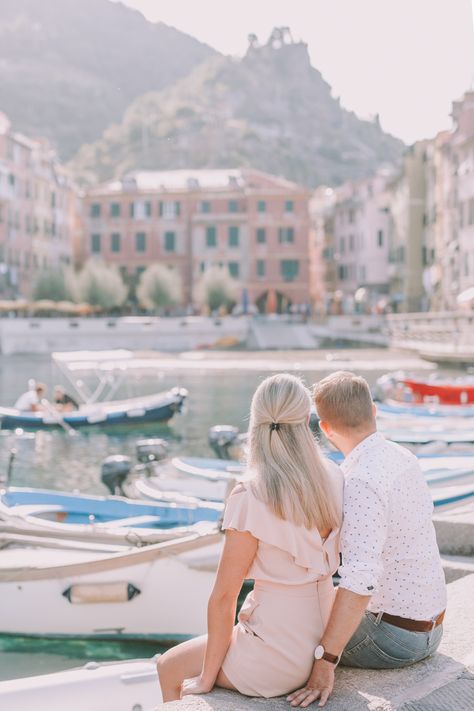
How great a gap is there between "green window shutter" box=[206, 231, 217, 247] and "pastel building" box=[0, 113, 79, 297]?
10.5 m

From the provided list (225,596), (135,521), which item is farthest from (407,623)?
(135,521)

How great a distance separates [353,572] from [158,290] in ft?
210

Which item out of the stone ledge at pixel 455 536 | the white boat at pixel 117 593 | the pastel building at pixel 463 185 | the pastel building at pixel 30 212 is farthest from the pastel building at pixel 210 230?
the stone ledge at pixel 455 536

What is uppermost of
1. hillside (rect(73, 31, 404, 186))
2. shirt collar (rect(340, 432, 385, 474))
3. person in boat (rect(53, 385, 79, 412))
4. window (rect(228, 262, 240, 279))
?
hillside (rect(73, 31, 404, 186))

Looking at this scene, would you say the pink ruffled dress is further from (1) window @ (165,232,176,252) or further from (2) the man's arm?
(1) window @ (165,232,176,252)

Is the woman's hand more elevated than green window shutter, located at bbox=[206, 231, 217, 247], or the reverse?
green window shutter, located at bbox=[206, 231, 217, 247]

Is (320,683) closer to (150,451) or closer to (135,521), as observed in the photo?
(135,521)

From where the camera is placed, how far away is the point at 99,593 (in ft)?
28.2

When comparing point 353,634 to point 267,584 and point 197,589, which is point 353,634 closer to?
point 267,584

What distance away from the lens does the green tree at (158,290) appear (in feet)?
221

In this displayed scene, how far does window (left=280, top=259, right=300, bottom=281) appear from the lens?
241 feet

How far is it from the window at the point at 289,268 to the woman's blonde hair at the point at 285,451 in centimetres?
6995

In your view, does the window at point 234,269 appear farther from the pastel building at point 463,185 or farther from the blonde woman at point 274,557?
the blonde woman at point 274,557

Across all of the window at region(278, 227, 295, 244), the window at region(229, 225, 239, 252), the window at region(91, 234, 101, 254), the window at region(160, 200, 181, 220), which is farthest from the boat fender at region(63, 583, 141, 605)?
the window at region(91, 234, 101, 254)
